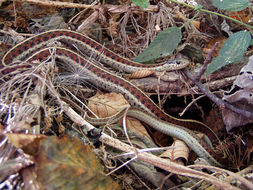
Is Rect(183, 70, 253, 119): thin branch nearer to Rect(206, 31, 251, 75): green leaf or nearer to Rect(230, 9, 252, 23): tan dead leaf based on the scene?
Rect(206, 31, 251, 75): green leaf

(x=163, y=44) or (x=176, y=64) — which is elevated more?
(x=163, y=44)

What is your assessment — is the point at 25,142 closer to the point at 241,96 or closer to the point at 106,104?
the point at 106,104

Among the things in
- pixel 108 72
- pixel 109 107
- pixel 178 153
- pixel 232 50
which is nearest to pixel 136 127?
pixel 109 107

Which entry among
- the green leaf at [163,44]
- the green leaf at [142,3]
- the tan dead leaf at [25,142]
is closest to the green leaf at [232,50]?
the green leaf at [163,44]

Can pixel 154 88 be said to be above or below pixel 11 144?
below

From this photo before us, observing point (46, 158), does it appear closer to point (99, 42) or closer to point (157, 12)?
point (99, 42)

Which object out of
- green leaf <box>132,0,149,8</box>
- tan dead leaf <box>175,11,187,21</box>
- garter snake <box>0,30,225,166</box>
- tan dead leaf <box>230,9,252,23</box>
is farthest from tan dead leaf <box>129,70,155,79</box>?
tan dead leaf <box>230,9,252,23</box>

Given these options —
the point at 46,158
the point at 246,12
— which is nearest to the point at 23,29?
the point at 46,158
